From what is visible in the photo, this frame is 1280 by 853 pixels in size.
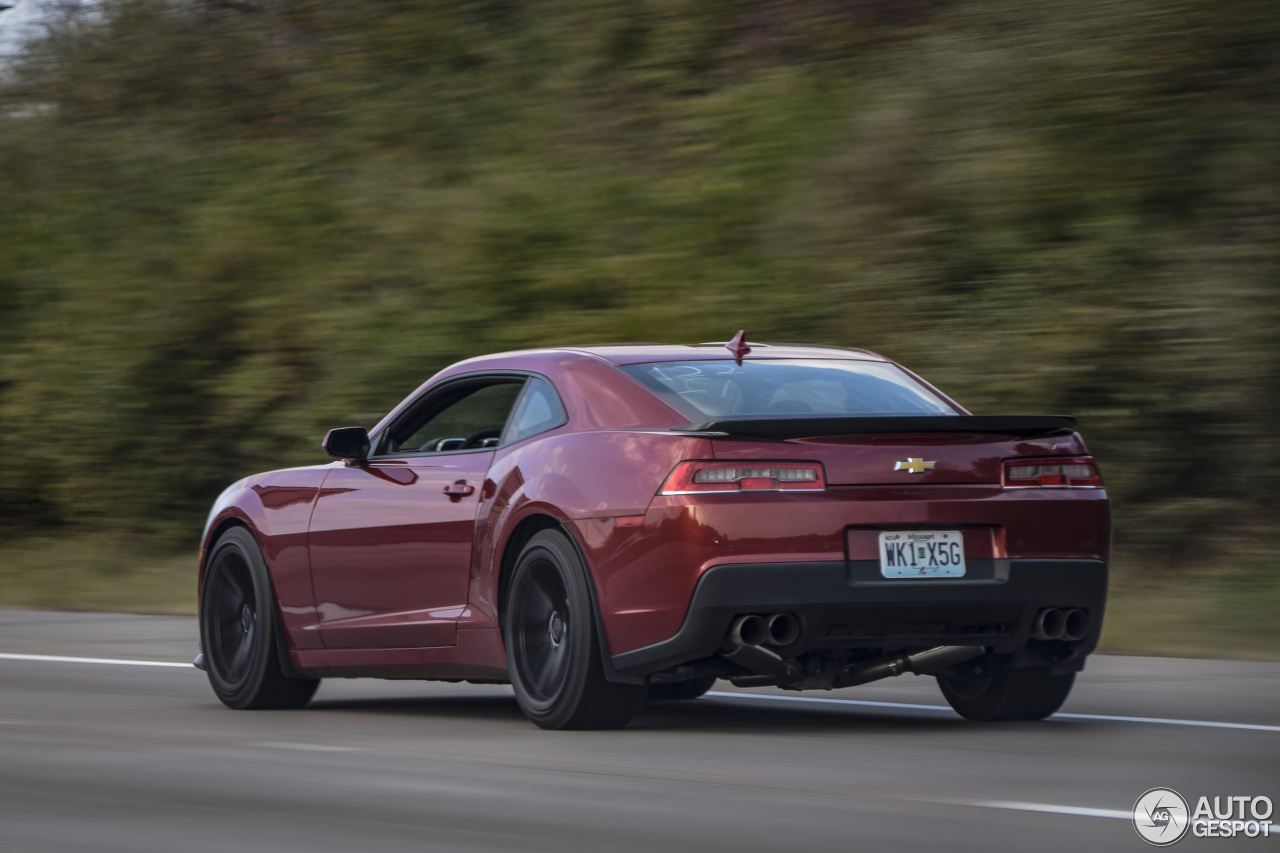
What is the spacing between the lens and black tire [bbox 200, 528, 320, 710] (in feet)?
28.6

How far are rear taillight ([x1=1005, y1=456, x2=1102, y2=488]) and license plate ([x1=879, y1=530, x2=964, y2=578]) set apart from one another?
1.07 ft

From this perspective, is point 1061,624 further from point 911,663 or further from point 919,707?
point 919,707

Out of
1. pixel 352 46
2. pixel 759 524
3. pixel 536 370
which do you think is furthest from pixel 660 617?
pixel 352 46

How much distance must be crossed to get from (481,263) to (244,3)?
35.1 ft

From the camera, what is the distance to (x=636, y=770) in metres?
6.18

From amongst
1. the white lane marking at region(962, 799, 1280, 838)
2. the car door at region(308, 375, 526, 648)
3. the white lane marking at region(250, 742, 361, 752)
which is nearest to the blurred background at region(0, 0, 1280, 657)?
the car door at region(308, 375, 526, 648)

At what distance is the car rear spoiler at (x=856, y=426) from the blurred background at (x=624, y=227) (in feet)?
13.8

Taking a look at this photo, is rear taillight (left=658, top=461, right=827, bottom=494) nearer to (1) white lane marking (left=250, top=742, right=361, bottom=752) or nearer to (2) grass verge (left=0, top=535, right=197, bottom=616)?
(1) white lane marking (left=250, top=742, right=361, bottom=752)

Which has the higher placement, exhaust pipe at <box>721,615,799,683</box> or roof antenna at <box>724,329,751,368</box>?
roof antenna at <box>724,329,751,368</box>

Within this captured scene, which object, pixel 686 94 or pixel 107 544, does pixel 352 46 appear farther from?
pixel 107 544

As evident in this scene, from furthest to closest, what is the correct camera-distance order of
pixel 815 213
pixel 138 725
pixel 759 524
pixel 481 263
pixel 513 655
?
pixel 481 263 < pixel 815 213 < pixel 138 725 < pixel 513 655 < pixel 759 524

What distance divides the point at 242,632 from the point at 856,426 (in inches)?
135

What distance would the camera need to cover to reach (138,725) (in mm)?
7992

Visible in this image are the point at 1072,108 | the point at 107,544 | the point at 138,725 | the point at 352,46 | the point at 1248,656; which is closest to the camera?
the point at 138,725
